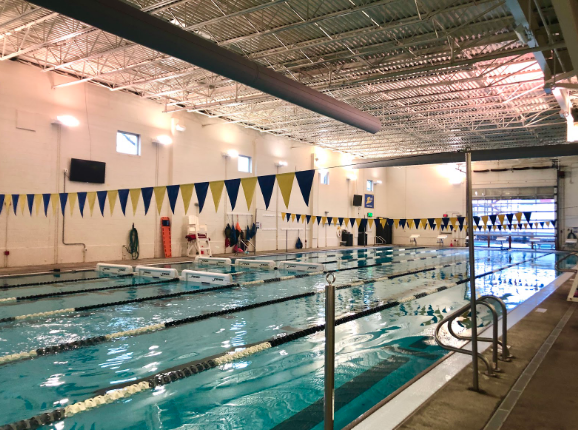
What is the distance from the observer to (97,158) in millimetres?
12391

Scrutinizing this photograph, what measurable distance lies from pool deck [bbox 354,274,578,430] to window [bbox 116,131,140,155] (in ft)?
40.1

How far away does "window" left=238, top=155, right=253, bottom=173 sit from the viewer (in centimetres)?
1745

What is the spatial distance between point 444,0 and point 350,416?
7549 millimetres

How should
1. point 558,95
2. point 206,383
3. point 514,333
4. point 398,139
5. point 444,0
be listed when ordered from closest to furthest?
1. point 206,383
2. point 514,333
3. point 444,0
4. point 558,95
5. point 398,139

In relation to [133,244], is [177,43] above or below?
above

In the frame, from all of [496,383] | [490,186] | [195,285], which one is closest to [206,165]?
[195,285]

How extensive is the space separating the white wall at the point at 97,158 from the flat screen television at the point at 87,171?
7.5 inches

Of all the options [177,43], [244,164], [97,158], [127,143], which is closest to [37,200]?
[97,158]

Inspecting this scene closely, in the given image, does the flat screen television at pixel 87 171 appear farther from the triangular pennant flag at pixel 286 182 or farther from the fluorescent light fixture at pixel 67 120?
the triangular pennant flag at pixel 286 182

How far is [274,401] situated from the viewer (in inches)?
131

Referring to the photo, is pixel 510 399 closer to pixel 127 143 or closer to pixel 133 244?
pixel 133 244

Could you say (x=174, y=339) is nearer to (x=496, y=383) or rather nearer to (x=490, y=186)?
(x=496, y=383)

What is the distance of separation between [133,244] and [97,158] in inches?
115

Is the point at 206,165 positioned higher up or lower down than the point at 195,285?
higher up
